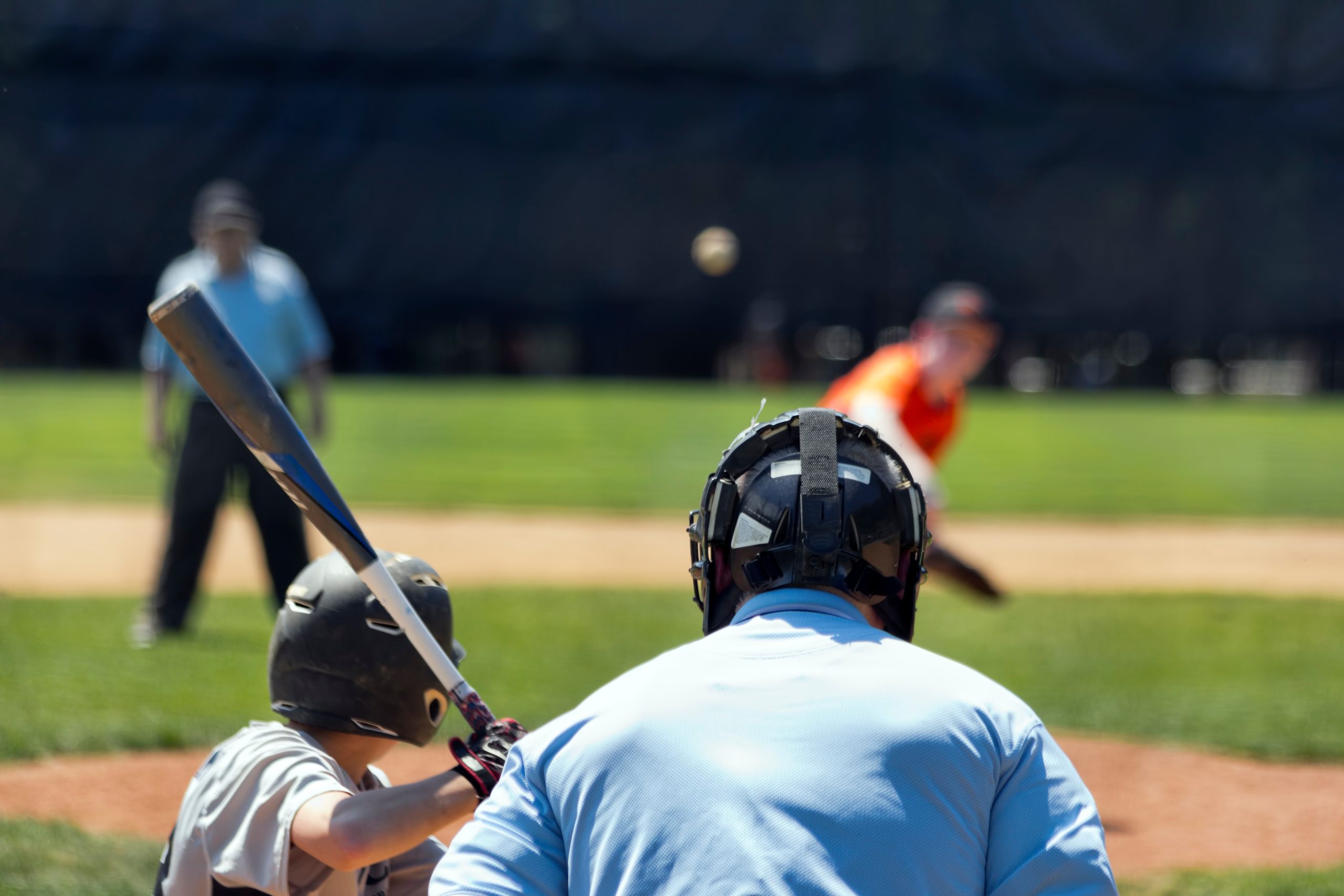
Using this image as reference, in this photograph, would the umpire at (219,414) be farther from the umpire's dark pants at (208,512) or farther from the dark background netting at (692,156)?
the dark background netting at (692,156)

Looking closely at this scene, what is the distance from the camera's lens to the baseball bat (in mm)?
1964

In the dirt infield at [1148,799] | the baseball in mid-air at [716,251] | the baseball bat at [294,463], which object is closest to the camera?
the baseball bat at [294,463]

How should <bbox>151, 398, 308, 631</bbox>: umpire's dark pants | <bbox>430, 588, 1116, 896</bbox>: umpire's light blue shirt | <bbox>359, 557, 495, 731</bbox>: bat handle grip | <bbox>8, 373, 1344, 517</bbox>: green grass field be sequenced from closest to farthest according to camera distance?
1. <bbox>430, 588, 1116, 896</bbox>: umpire's light blue shirt
2. <bbox>359, 557, 495, 731</bbox>: bat handle grip
3. <bbox>151, 398, 308, 631</bbox>: umpire's dark pants
4. <bbox>8, 373, 1344, 517</bbox>: green grass field

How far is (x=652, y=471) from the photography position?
15797 millimetres

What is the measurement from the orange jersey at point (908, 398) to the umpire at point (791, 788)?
11.9ft

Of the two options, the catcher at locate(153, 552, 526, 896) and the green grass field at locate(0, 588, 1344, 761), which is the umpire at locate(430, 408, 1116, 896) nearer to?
the catcher at locate(153, 552, 526, 896)

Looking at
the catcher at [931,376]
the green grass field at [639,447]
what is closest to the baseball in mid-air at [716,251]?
the green grass field at [639,447]

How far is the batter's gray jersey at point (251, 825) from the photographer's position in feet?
6.22

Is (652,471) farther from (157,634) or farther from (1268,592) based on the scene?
(157,634)

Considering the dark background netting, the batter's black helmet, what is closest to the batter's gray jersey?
the batter's black helmet

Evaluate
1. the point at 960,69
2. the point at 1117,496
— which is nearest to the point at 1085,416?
the point at 1117,496

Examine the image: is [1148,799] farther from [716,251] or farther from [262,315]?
[716,251]

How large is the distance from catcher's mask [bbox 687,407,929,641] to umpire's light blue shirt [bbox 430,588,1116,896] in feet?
0.43

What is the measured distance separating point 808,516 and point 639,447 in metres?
16.9
